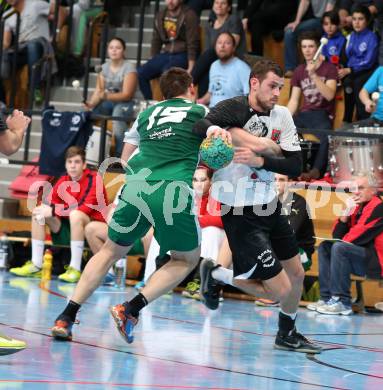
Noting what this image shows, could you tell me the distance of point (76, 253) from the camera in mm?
11359

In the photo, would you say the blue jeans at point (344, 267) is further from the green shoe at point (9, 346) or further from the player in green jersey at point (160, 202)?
the green shoe at point (9, 346)

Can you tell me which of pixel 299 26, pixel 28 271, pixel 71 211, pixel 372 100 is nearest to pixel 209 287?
pixel 71 211

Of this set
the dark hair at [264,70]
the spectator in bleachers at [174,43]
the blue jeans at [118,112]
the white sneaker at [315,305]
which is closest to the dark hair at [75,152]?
the blue jeans at [118,112]

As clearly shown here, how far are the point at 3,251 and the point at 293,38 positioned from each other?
15.1 ft

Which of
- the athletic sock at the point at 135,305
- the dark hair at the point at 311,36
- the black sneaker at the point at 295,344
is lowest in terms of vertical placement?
the black sneaker at the point at 295,344

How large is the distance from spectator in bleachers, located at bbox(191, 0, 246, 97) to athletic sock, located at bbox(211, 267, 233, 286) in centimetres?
599

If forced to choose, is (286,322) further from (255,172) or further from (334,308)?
(334,308)

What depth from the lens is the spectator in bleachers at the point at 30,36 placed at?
1454 cm

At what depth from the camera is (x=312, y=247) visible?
10.4m

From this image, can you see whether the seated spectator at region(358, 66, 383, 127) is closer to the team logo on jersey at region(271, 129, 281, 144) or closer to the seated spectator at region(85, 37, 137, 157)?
the seated spectator at region(85, 37, 137, 157)

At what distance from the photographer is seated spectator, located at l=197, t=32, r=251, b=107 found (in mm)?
12500

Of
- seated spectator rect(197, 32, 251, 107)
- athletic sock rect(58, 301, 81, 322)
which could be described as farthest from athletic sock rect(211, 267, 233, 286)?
seated spectator rect(197, 32, 251, 107)

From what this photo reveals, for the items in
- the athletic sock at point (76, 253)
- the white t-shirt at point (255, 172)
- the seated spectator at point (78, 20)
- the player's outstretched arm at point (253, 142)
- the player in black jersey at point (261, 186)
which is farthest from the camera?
the seated spectator at point (78, 20)

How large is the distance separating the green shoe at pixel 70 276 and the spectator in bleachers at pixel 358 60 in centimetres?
381
